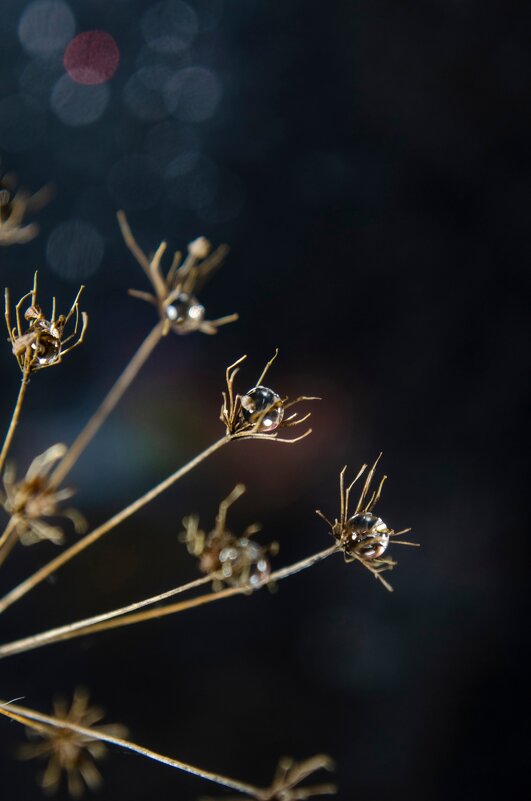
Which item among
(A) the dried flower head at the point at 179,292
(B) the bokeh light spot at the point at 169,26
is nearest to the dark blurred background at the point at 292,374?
(B) the bokeh light spot at the point at 169,26

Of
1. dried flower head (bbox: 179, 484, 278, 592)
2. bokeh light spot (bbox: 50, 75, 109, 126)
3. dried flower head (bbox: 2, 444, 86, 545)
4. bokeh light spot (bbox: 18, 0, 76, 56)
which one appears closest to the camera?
dried flower head (bbox: 2, 444, 86, 545)

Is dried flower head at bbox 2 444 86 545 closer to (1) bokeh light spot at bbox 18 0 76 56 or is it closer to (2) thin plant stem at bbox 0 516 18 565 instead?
(2) thin plant stem at bbox 0 516 18 565

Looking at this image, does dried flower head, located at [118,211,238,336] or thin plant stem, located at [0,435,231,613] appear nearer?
thin plant stem, located at [0,435,231,613]

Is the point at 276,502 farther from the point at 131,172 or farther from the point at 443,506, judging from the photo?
the point at 131,172

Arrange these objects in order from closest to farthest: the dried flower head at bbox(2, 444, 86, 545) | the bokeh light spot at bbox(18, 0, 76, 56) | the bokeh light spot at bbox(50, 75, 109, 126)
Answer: the dried flower head at bbox(2, 444, 86, 545) → the bokeh light spot at bbox(18, 0, 76, 56) → the bokeh light spot at bbox(50, 75, 109, 126)

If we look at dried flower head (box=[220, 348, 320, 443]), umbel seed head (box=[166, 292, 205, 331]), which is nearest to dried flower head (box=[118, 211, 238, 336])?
umbel seed head (box=[166, 292, 205, 331])

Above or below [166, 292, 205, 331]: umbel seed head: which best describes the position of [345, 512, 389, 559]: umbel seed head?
below

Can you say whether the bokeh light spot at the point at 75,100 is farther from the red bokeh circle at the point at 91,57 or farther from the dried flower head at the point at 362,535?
the dried flower head at the point at 362,535
